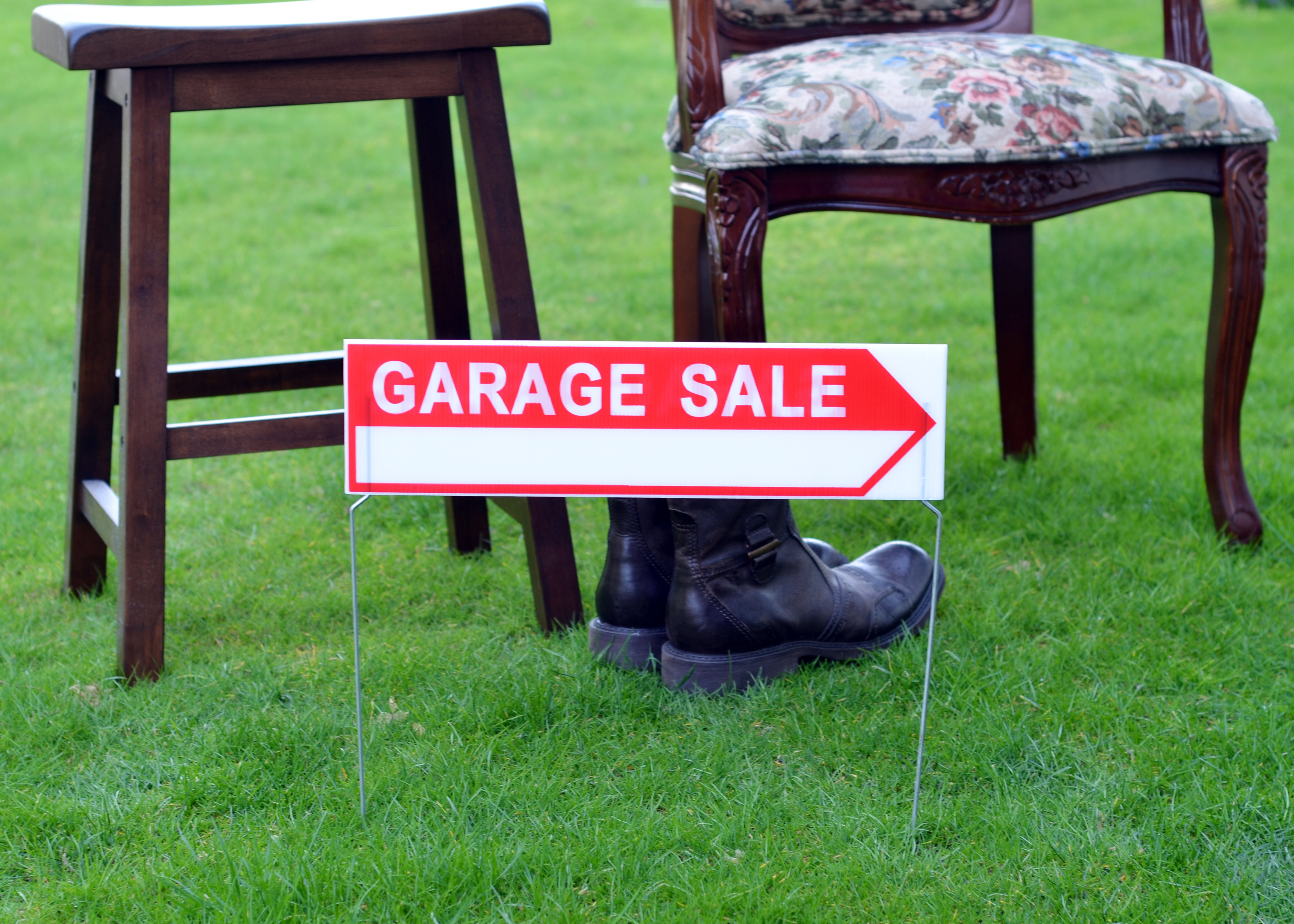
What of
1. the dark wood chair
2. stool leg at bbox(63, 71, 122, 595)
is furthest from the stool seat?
the dark wood chair

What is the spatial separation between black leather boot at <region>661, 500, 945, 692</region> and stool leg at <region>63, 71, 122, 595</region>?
0.92 m

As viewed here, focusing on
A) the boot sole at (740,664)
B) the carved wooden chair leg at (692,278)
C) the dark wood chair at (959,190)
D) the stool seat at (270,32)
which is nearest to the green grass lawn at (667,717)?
the boot sole at (740,664)

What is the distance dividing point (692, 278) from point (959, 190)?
1.92 ft

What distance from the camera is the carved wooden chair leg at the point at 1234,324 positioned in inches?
76.5

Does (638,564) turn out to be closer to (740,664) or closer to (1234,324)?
(740,664)

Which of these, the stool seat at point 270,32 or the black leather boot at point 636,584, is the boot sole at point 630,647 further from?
the stool seat at point 270,32

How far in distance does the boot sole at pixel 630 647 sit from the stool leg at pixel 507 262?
134mm

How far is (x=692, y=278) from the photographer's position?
7.34ft

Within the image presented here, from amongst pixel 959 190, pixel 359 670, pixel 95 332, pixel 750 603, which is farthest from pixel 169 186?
pixel 959 190

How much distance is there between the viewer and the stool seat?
4.84 ft

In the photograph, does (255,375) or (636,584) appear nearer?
(636,584)

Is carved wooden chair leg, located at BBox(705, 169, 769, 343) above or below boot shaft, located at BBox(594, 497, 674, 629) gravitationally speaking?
above

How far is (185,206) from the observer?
512 cm

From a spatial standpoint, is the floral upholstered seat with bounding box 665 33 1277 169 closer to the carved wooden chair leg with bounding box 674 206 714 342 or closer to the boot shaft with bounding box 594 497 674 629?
the carved wooden chair leg with bounding box 674 206 714 342
